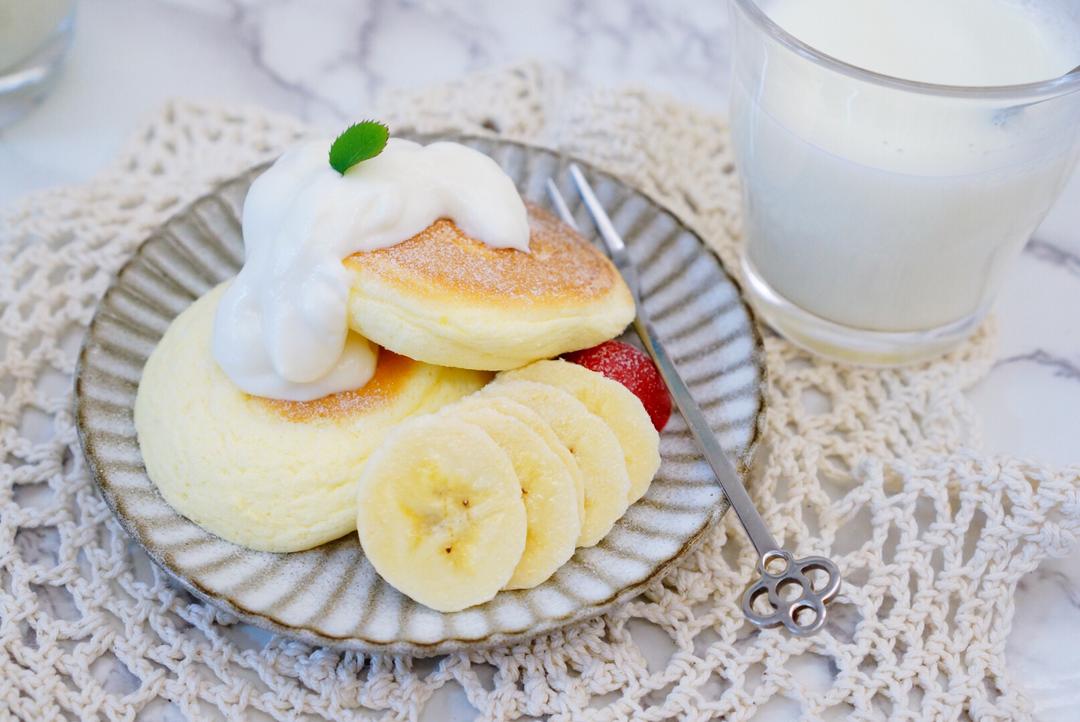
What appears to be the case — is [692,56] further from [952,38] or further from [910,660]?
[910,660]

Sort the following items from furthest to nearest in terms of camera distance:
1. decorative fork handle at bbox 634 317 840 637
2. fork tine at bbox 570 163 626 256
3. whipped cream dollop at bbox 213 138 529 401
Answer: fork tine at bbox 570 163 626 256, whipped cream dollop at bbox 213 138 529 401, decorative fork handle at bbox 634 317 840 637

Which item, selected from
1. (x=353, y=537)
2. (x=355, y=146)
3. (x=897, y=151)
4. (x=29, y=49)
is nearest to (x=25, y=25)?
(x=29, y=49)

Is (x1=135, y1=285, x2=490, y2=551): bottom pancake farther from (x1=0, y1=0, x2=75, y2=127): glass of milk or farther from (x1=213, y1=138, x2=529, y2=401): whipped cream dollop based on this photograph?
(x1=0, y1=0, x2=75, y2=127): glass of milk

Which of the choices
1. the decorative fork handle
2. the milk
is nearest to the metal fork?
the decorative fork handle

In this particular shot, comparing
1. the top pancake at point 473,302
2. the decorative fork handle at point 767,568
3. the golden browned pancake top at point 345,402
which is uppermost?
the top pancake at point 473,302

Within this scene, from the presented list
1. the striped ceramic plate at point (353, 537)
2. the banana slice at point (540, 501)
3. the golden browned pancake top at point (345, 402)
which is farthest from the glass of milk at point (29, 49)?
the banana slice at point (540, 501)

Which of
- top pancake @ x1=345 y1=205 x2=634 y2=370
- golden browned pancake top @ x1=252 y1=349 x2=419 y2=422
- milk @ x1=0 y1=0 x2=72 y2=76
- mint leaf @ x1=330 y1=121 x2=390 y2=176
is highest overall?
mint leaf @ x1=330 y1=121 x2=390 y2=176

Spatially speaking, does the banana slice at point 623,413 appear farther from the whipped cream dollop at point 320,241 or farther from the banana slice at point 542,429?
the whipped cream dollop at point 320,241
